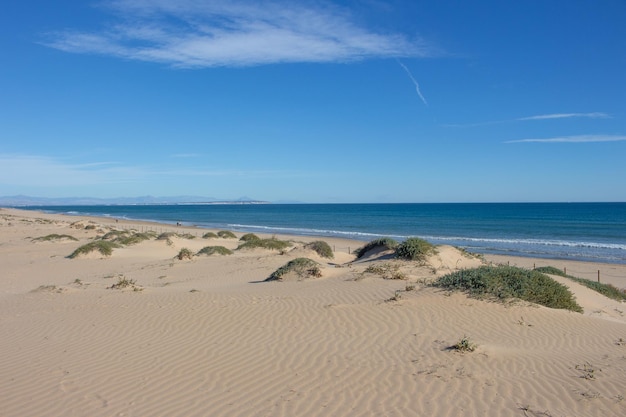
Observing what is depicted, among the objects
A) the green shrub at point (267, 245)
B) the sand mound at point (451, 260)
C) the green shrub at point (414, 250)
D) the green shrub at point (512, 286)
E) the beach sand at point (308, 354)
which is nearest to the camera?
the beach sand at point (308, 354)

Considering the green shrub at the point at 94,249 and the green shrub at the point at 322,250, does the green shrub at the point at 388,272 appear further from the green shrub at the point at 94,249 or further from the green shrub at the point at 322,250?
the green shrub at the point at 94,249

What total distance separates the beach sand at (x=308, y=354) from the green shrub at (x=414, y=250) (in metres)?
5.14

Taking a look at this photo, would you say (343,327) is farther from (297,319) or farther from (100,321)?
(100,321)

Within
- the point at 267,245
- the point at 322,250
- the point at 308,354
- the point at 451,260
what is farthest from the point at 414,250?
the point at 308,354

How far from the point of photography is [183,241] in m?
36.1

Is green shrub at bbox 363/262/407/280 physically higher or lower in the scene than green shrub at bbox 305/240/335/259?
higher

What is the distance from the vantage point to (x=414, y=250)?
64.2ft

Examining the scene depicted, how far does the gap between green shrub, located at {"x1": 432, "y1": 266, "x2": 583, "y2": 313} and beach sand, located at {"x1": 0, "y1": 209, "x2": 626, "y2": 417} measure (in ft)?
1.43

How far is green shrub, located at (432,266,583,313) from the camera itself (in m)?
11.3

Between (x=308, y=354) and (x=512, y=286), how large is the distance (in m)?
6.11

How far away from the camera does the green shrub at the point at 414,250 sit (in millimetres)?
19492

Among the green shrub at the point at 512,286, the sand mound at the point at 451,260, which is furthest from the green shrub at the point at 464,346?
the sand mound at the point at 451,260

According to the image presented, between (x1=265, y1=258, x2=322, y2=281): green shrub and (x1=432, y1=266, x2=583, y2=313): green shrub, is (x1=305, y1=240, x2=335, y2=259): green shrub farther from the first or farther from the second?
(x1=432, y1=266, x2=583, y2=313): green shrub

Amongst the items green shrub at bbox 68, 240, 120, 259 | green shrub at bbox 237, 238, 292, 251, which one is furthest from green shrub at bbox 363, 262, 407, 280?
green shrub at bbox 68, 240, 120, 259
